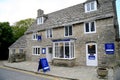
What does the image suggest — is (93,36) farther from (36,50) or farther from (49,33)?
(36,50)


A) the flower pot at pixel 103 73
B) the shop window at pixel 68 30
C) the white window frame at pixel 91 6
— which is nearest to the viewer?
the flower pot at pixel 103 73

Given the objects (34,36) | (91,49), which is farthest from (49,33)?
(91,49)

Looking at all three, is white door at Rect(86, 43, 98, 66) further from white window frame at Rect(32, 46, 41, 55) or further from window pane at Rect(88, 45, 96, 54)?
white window frame at Rect(32, 46, 41, 55)

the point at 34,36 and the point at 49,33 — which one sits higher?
the point at 49,33

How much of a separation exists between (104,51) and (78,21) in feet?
17.5

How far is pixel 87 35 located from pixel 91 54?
8.23 feet

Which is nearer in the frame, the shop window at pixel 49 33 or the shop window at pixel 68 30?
the shop window at pixel 68 30

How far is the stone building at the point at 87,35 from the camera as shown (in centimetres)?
1430

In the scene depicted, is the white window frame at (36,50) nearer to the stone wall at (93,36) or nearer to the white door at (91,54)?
the stone wall at (93,36)

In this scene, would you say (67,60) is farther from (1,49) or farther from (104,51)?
(1,49)

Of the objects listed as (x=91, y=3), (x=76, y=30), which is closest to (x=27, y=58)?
(x=76, y=30)

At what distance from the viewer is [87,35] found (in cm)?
1609

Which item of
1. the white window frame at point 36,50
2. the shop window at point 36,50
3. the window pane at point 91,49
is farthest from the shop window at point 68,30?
the shop window at point 36,50

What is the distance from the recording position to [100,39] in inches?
585
